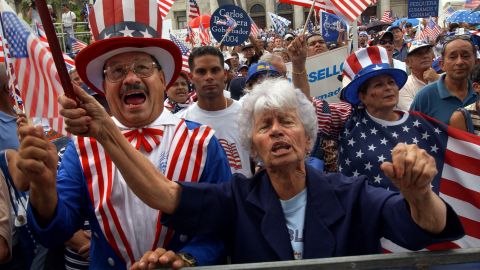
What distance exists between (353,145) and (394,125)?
0.29 meters

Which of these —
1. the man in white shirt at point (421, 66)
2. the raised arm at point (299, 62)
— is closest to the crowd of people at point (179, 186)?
the raised arm at point (299, 62)

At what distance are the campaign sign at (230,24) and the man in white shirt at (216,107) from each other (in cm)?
469

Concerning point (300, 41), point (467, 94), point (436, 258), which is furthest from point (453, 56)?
point (436, 258)

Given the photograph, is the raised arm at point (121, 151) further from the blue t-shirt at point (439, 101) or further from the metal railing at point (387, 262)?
the blue t-shirt at point (439, 101)

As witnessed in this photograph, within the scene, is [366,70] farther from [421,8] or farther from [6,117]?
[421,8]

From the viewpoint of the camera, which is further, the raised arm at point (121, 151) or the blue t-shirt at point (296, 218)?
the blue t-shirt at point (296, 218)

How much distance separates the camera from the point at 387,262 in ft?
5.36

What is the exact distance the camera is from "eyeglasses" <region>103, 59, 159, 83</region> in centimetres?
221

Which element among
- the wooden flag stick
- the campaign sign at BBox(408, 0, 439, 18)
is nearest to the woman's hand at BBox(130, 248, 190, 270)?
the wooden flag stick

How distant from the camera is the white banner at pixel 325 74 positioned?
574 centimetres

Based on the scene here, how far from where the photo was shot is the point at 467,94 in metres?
4.40

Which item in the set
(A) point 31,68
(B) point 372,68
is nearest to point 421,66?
(B) point 372,68

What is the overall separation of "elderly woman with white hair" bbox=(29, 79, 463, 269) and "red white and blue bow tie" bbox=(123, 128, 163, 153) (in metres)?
0.24

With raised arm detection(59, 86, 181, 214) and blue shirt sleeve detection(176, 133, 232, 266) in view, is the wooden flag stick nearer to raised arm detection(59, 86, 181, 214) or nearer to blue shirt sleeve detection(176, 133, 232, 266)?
raised arm detection(59, 86, 181, 214)
